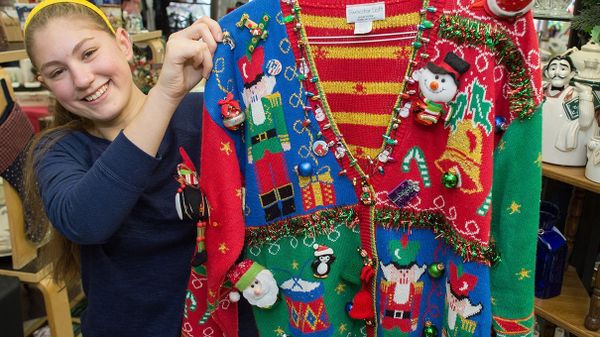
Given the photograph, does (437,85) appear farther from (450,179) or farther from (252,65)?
(252,65)

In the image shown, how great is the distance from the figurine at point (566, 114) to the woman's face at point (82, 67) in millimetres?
1037

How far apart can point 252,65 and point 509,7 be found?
415 mm

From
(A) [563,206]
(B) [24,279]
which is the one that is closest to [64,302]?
(B) [24,279]

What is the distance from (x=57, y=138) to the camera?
1.01 m

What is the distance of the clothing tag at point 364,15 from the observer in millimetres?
815

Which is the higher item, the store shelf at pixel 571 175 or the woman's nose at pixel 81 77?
the woman's nose at pixel 81 77

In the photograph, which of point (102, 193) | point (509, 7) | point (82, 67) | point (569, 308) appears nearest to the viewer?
point (509, 7)

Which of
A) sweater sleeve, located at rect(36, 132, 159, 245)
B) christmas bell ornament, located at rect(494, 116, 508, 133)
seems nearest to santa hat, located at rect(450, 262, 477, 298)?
christmas bell ornament, located at rect(494, 116, 508, 133)

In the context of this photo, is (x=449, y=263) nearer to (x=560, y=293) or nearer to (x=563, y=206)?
(x=560, y=293)

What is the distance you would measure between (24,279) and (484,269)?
139cm

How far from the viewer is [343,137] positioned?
35.2 inches

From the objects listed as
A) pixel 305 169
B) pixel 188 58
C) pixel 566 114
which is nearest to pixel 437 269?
pixel 305 169

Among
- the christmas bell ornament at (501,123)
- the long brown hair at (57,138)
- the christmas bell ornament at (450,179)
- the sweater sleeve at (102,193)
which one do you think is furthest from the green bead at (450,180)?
the long brown hair at (57,138)

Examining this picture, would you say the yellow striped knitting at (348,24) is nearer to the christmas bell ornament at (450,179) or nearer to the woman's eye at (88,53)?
the christmas bell ornament at (450,179)
